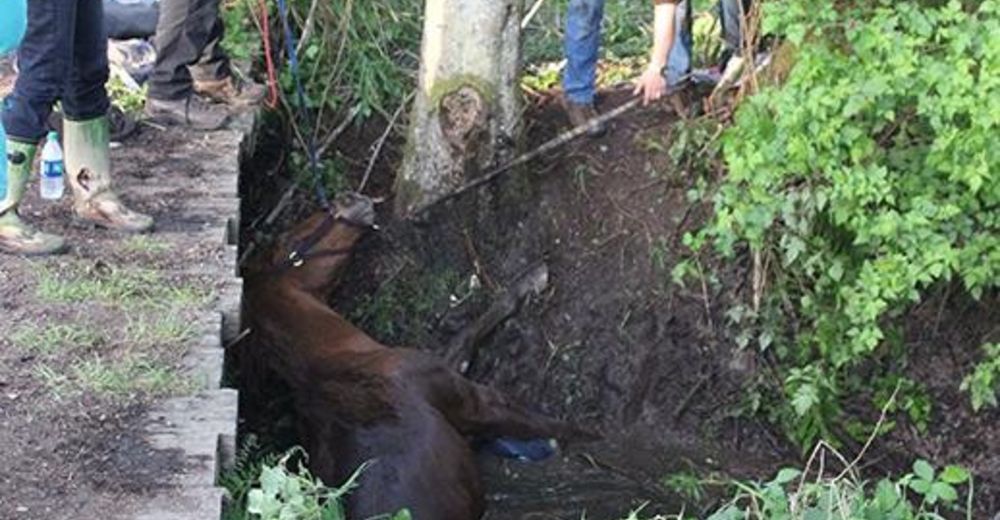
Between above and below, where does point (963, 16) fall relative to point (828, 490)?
above

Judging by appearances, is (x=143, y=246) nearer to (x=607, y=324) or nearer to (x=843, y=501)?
(x=607, y=324)

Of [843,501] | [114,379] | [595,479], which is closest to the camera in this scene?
[843,501]

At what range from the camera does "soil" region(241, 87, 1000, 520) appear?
6387 millimetres

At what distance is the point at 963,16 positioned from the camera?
5219mm

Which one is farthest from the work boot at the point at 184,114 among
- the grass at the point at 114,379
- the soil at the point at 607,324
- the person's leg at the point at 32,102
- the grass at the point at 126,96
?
the grass at the point at 114,379

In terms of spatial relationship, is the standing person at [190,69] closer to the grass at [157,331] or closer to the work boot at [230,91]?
the work boot at [230,91]

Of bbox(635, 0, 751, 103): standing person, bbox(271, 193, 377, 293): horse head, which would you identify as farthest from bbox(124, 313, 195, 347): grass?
bbox(635, 0, 751, 103): standing person

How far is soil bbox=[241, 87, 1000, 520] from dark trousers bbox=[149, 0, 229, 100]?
3.01ft

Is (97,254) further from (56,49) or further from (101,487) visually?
(101,487)

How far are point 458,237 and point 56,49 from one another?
2.47 meters

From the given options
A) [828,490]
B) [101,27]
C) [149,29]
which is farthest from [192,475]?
[149,29]

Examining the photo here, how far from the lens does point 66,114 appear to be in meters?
5.55

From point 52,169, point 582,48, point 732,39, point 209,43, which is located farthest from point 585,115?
point 52,169

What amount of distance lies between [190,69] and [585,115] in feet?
5.55
